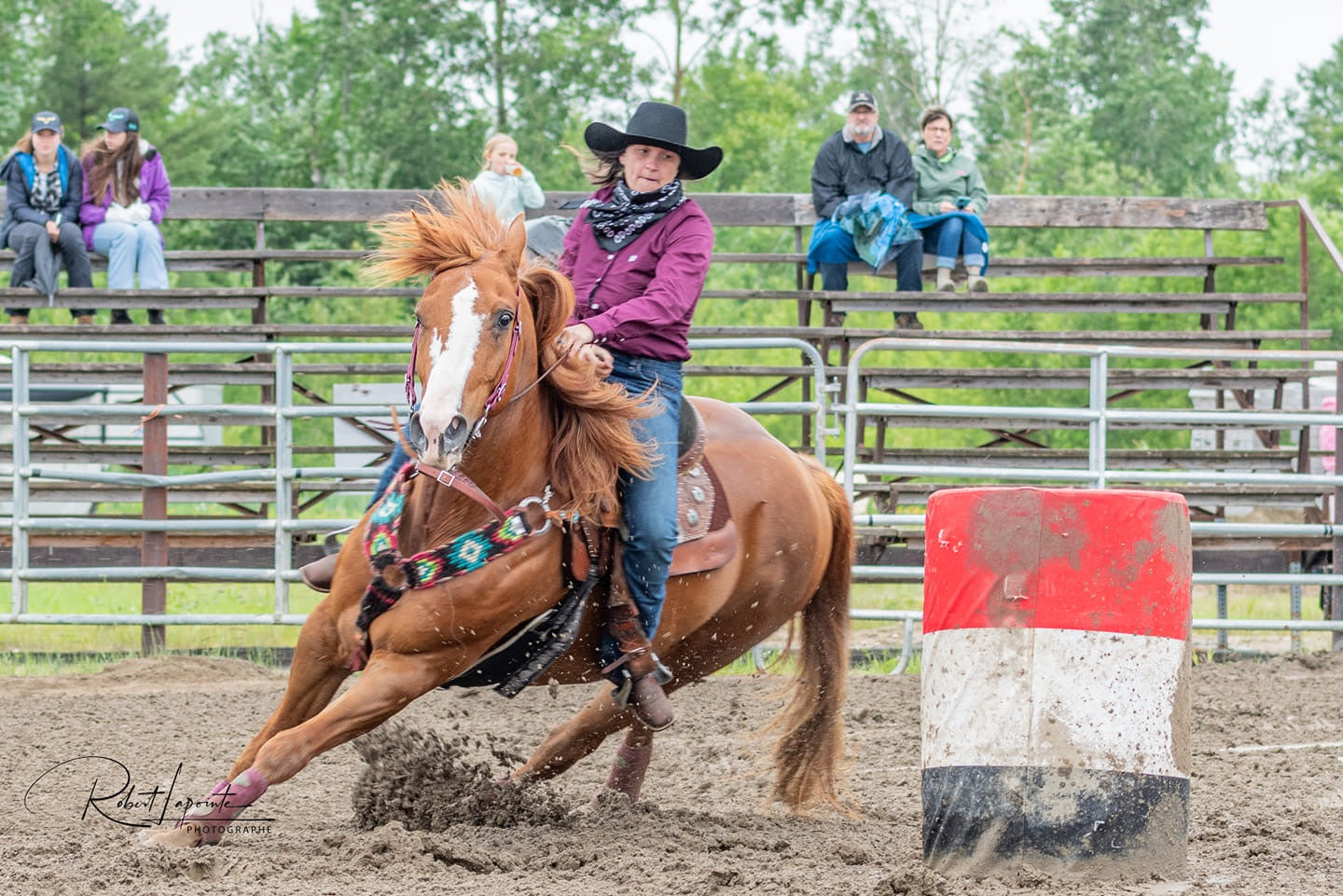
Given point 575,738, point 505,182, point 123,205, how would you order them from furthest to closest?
point 123,205 → point 505,182 → point 575,738

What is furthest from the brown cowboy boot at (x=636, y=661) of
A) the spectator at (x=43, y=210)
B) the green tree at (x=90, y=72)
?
the green tree at (x=90, y=72)

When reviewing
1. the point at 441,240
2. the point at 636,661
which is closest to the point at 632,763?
the point at 636,661

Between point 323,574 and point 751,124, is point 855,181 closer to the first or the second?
point 323,574

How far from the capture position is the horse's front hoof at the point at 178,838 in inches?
157

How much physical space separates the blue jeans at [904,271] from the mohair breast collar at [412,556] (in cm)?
692

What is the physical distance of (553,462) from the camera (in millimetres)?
4539

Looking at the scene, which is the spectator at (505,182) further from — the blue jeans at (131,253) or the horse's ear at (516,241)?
the horse's ear at (516,241)

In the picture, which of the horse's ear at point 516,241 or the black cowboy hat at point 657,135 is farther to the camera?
the black cowboy hat at point 657,135

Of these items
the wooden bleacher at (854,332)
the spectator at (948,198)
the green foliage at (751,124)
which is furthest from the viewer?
the green foliage at (751,124)

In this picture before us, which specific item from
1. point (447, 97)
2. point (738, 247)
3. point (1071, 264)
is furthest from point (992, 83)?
point (1071, 264)

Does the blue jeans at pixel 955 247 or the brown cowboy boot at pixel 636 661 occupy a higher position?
the blue jeans at pixel 955 247

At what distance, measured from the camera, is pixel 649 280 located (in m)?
4.88
